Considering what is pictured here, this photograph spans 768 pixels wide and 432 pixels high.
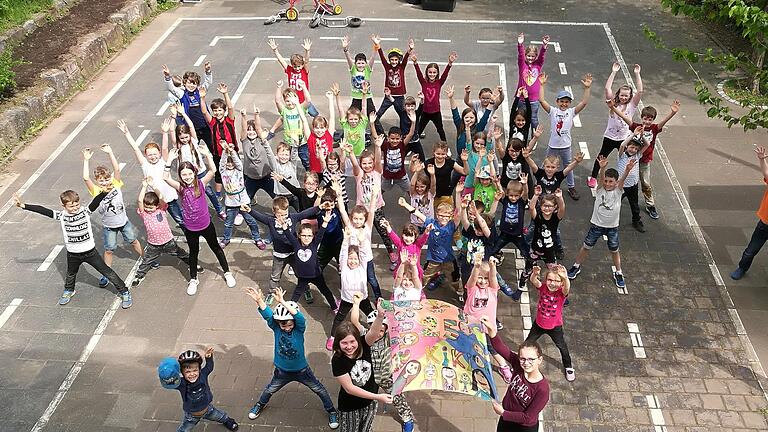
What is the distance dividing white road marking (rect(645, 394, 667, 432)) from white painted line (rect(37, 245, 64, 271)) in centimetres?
885

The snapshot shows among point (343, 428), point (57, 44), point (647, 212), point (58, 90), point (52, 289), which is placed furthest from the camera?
point (57, 44)

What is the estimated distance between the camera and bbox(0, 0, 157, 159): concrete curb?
1338 centimetres

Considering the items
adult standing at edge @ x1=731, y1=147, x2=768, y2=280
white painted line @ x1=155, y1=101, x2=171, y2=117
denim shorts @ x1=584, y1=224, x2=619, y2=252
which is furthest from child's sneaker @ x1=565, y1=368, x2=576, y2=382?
white painted line @ x1=155, y1=101, x2=171, y2=117

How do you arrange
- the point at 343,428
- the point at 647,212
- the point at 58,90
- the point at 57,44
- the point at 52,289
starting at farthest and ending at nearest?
the point at 57,44
the point at 58,90
the point at 647,212
the point at 52,289
the point at 343,428

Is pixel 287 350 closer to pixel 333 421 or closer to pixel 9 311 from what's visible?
pixel 333 421

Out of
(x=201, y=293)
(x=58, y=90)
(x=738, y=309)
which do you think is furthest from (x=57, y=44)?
(x=738, y=309)

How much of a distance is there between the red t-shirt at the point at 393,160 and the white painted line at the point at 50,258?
17.7 ft

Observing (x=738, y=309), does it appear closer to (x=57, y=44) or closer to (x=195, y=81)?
(x=195, y=81)

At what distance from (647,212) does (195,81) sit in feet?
26.6

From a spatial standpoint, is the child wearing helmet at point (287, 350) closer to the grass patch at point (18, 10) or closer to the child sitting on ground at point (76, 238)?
the child sitting on ground at point (76, 238)

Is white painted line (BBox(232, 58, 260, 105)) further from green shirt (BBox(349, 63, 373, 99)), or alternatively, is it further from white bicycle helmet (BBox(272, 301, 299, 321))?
white bicycle helmet (BBox(272, 301, 299, 321))

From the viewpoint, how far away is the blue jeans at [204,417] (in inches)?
275

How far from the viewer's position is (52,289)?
31.6ft

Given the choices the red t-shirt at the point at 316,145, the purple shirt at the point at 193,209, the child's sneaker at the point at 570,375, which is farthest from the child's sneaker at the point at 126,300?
the child's sneaker at the point at 570,375
